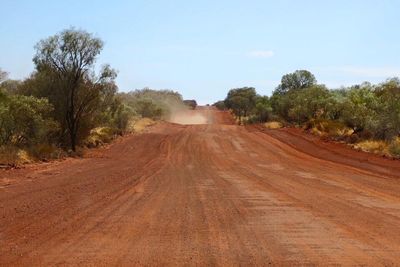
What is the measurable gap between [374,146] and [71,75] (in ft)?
Answer: 56.4

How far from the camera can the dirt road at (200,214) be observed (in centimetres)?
817

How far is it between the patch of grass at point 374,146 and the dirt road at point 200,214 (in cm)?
377

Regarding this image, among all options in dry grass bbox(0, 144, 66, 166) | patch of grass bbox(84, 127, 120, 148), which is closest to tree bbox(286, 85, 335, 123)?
patch of grass bbox(84, 127, 120, 148)

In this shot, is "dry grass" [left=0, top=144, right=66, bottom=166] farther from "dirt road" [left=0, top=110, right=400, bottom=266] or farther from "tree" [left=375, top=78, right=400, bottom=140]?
"tree" [left=375, top=78, right=400, bottom=140]

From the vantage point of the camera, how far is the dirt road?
817 centimetres

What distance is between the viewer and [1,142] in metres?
24.8

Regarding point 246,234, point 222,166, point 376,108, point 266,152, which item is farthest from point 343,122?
point 246,234

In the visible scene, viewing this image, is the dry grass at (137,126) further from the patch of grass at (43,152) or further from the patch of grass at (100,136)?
the patch of grass at (43,152)

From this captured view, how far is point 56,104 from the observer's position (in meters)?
31.3

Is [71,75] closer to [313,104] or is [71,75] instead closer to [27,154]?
[27,154]

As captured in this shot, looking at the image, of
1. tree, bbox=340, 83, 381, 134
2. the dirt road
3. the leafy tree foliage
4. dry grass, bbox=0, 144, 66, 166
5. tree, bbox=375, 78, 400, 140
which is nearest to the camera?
the dirt road

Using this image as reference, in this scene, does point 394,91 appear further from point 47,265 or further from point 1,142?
point 47,265

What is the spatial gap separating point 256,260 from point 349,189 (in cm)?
963

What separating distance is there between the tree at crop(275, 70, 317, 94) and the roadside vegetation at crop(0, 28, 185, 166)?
127ft
